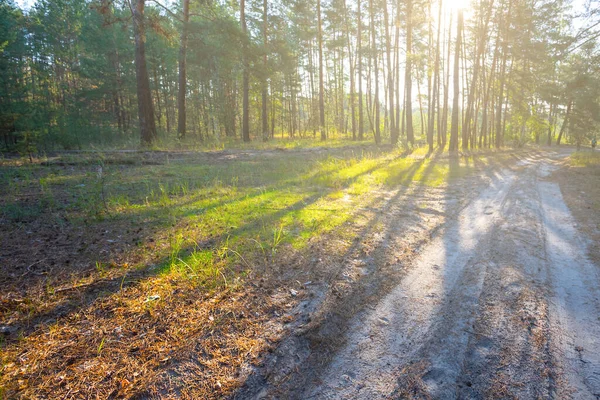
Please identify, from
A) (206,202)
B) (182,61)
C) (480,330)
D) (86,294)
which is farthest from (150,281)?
(182,61)

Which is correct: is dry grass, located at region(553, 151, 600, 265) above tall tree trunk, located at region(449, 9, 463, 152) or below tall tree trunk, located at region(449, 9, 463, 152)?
below

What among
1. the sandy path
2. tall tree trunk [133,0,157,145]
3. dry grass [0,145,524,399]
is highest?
tall tree trunk [133,0,157,145]

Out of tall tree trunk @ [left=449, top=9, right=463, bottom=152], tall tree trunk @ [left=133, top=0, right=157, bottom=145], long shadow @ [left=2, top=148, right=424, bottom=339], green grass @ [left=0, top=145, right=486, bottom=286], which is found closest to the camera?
long shadow @ [left=2, top=148, right=424, bottom=339]

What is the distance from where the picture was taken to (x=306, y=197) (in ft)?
23.0

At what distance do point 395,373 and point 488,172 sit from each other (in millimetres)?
12545

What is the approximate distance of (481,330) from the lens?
261 cm

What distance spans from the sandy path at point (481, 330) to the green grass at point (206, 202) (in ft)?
5.44

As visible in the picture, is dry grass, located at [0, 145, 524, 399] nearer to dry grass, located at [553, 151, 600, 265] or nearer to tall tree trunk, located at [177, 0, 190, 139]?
dry grass, located at [553, 151, 600, 265]

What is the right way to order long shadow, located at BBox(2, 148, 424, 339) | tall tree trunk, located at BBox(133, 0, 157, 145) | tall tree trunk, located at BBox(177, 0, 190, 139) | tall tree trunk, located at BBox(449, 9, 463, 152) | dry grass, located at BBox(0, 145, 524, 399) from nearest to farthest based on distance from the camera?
dry grass, located at BBox(0, 145, 524, 399) < long shadow, located at BBox(2, 148, 424, 339) < tall tree trunk, located at BBox(133, 0, 157, 145) < tall tree trunk, located at BBox(177, 0, 190, 139) < tall tree trunk, located at BBox(449, 9, 463, 152)

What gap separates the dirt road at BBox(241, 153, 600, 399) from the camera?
2051 millimetres

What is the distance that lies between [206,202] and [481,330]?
16.4ft

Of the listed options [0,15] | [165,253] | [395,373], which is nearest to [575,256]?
[395,373]

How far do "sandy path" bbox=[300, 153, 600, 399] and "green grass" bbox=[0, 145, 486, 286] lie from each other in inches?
65.3

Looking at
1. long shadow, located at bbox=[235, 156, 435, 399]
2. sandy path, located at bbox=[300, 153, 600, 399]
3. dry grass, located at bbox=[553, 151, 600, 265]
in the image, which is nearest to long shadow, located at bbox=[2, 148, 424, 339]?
long shadow, located at bbox=[235, 156, 435, 399]
